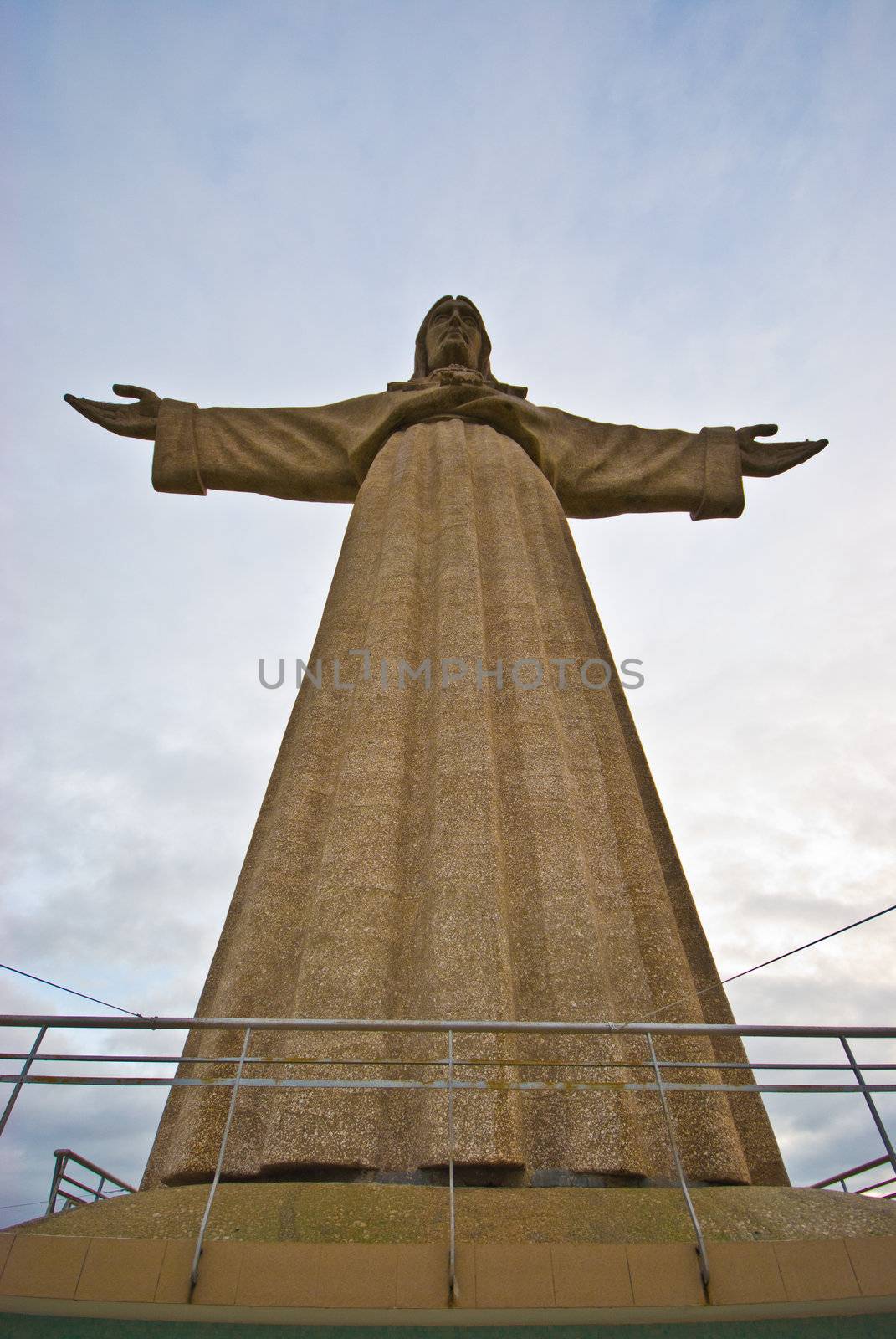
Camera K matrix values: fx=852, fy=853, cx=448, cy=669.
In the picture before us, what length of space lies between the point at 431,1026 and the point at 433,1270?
0.72 m

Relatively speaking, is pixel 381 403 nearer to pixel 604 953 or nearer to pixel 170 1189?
pixel 604 953

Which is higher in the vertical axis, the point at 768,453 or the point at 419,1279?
the point at 768,453

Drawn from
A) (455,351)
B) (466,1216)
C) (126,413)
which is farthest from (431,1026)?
(455,351)

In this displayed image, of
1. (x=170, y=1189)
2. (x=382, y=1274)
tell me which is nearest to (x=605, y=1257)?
(x=382, y=1274)

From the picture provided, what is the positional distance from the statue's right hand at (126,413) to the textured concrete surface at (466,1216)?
24.6 feet

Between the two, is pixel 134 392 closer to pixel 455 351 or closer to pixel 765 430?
pixel 455 351

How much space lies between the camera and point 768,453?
9.17 m

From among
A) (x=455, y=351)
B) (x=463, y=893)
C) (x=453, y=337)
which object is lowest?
(x=463, y=893)

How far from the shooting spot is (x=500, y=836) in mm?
4715

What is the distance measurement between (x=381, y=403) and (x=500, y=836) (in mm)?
5795

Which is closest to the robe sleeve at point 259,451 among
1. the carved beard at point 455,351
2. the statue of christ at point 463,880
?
the statue of christ at point 463,880

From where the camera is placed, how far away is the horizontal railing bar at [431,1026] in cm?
288

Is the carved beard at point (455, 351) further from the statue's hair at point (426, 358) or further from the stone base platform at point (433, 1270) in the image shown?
the stone base platform at point (433, 1270)

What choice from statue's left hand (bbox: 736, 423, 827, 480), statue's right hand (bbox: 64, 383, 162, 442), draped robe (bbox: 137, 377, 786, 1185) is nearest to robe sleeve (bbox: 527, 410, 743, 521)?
statue's left hand (bbox: 736, 423, 827, 480)
